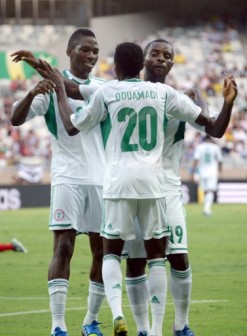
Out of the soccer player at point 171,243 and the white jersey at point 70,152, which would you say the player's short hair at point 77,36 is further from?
the soccer player at point 171,243

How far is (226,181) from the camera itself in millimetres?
36125

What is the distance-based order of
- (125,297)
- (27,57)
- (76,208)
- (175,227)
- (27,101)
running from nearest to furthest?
(27,57) < (175,227) < (27,101) < (76,208) < (125,297)

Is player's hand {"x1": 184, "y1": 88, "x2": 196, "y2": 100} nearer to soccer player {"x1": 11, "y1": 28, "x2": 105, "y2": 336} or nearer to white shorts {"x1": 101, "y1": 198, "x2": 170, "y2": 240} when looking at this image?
soccer player {"x1": 11, "y1": 28, "x2": 105, "y2": 336}

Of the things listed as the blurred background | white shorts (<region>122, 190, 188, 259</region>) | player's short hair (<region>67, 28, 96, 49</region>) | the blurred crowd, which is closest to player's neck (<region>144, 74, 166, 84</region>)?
player's short hair (<region>67, 28, 96, 49</region>)

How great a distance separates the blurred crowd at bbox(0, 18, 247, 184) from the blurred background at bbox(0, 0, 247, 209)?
0.04 m

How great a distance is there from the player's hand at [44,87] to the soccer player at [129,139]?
35cm

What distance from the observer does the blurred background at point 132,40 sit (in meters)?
40.3

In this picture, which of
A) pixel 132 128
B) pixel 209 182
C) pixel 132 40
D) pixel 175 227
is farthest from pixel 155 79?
pixel 132 40

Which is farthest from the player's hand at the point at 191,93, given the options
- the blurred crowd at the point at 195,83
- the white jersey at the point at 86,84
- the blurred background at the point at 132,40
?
the blurred crowd at the point at 195,83

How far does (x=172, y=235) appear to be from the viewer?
9266 millimetres

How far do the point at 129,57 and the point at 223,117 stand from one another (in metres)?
0.86

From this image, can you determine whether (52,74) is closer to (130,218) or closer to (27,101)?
(27,101)

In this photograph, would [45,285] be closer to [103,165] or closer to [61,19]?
[103,165]

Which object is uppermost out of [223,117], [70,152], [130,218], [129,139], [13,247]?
[223,117]
